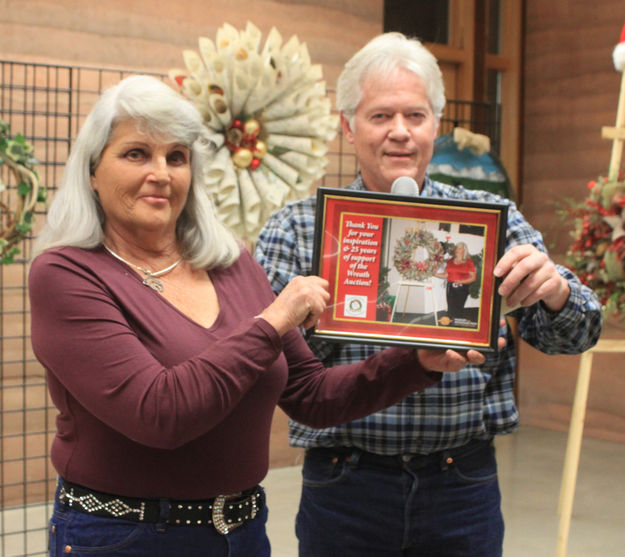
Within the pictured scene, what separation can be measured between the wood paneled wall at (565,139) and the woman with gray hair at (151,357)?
4.41m

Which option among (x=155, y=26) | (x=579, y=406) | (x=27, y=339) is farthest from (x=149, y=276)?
(x=155, y=26)

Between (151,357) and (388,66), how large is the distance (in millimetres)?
717

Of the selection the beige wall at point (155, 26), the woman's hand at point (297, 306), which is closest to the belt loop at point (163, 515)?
the woman's hand at point (297, 306)

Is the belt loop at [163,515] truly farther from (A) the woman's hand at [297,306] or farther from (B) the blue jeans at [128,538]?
(A) the woman's hand at [297,306]

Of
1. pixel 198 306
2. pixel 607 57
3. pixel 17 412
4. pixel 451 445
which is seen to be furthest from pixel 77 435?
pixel 607 57

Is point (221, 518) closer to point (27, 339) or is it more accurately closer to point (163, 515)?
point (163, 515)

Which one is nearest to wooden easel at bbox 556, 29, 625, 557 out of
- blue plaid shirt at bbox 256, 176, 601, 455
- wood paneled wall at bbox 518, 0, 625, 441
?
blue plaid shirt at bbox 256, 176, 601, 455

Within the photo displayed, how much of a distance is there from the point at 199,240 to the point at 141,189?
0.62 ft

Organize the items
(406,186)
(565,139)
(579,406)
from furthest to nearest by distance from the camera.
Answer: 1. (565,139)
2. (579,406)
3. (406,186)

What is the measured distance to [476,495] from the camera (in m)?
1.75

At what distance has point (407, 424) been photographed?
5.56 ft

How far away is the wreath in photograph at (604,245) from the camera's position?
313 cm

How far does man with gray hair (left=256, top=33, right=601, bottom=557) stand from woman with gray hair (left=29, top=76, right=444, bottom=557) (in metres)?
0.14

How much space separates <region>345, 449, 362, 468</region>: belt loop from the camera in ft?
5.66
